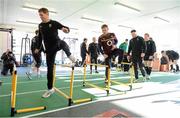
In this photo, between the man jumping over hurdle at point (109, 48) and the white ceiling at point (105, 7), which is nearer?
the man jumping over hurdle at point (109, 48)

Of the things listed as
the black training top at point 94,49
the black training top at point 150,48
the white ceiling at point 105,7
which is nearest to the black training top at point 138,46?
the black training top at point 150,48

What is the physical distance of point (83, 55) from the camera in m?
9.16

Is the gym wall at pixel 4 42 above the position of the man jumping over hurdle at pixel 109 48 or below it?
above

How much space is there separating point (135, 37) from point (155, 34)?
804cm

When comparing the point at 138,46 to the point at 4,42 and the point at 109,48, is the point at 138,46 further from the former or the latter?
the point at 4,42

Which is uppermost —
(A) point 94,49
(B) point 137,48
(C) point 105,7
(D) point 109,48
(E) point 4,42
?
(C) point 105,7

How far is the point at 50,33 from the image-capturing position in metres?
3.51

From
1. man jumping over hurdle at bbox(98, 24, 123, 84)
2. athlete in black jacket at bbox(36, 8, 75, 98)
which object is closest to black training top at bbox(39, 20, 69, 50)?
athlete in black jacket at bbox(36, 8, 75, 98)

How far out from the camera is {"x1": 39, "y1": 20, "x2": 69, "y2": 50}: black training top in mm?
3518

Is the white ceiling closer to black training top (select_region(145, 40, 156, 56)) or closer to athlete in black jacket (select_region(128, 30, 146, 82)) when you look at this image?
black training top (select_region(145, 40, 156, 56))

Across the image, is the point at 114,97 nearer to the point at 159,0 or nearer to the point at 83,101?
the point at 83,101

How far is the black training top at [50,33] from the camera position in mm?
3518

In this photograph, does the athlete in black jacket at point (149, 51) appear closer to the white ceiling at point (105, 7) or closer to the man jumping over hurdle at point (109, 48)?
the white ceiling at point (105, 7)

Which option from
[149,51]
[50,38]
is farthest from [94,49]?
[50,38]
